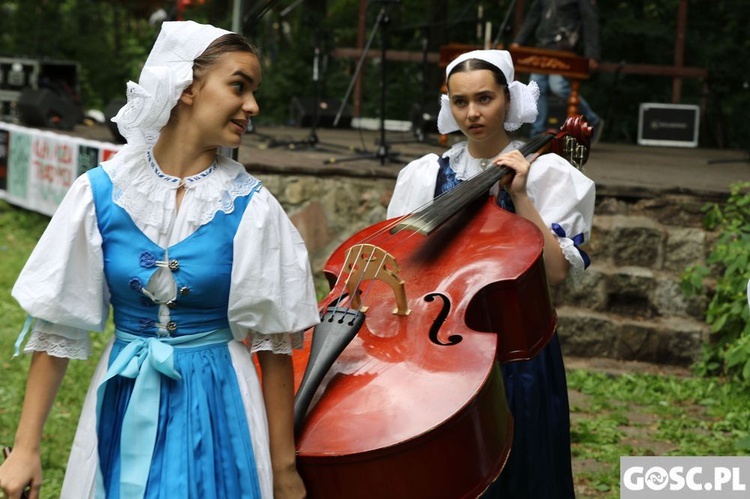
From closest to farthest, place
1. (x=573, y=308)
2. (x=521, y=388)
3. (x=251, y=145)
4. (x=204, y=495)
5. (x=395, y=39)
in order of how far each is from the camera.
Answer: (x=204, y=495)
(x=521, y=388)
(x=573, y=308)
(x=251, y=145)
(x=395, y=39)

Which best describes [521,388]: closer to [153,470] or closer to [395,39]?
[153,470]

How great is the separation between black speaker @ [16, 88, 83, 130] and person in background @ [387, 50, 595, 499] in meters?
7.63

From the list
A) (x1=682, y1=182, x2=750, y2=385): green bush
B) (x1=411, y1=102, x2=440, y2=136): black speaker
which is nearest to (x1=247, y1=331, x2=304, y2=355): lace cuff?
(x1=682, y1=182, x2=750, y2=385): green bush

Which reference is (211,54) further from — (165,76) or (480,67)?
(480,67)

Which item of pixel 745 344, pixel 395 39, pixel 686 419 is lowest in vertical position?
pixel 686 419

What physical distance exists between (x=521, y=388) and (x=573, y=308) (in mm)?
2919

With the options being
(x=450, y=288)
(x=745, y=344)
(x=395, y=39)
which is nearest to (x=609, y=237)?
(x=745, y=344)

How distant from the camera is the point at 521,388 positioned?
3.02m

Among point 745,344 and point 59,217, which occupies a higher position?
point 59,217

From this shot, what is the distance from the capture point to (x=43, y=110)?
33.1 ft

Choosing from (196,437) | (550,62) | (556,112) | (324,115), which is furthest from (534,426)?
(324,115)

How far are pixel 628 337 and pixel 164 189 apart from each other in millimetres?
3967

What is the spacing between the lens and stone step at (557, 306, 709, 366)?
5691 mm

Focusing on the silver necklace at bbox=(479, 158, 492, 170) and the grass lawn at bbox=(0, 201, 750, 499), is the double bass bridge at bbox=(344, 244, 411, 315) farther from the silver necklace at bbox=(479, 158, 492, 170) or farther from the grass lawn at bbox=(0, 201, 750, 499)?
the grass lawn at bbox=(0, 201, 750, 499)
